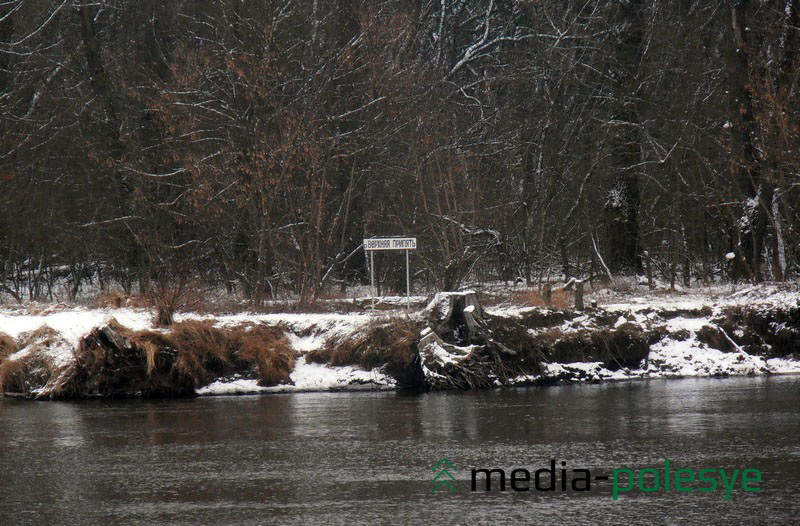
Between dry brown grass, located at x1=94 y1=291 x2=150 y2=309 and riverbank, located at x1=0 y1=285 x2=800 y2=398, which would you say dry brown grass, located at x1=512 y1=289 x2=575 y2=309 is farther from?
dry brown grass, located at x1=94 y1=291 x2=150 y2=309

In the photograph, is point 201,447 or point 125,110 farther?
point 125,110

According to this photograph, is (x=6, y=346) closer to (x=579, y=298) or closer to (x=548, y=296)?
(x=548, y=296)

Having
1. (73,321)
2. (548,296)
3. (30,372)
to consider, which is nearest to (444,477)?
(30,372)

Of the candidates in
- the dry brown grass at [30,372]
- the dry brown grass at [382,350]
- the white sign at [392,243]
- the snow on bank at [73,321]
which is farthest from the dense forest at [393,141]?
the dry brown grass at [30,372]

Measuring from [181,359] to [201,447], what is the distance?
7.16 m

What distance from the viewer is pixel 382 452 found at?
13.5 m

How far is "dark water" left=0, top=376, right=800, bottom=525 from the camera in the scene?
1027cm

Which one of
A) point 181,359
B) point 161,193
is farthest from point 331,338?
point 161,193

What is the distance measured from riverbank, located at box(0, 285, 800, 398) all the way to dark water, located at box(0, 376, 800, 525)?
108 cm

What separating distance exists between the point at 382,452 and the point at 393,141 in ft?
65.0

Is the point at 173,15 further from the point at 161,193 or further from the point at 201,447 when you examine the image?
the point at 201,447

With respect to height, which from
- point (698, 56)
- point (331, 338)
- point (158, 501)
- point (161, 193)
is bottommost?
point (158, 501)

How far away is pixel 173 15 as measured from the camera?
35750 mm

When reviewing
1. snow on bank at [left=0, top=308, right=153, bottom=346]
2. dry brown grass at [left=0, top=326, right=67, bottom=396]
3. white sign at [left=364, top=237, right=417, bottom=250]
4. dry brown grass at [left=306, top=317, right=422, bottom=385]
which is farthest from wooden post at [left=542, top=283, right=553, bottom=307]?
dry brown grass at [left=0, top=326, right=67, bottom=396]
